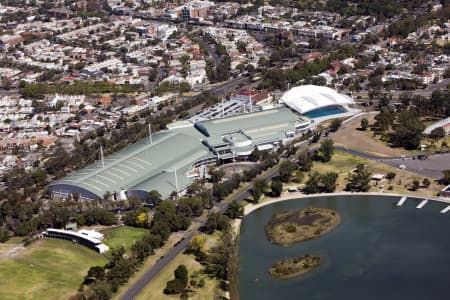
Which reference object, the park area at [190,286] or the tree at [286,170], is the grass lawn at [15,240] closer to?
the park area at [190,286]

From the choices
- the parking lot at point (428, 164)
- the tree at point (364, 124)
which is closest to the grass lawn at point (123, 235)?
the parking lot at point (428, 164)

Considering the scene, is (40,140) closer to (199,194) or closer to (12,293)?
(199,194)

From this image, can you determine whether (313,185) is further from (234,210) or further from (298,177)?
(234,210)

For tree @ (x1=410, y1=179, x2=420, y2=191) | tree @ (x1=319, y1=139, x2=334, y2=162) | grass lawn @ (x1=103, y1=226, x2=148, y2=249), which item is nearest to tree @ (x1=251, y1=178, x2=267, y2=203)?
tree @ (x1=319, y1=139, x2=334, y2=162)

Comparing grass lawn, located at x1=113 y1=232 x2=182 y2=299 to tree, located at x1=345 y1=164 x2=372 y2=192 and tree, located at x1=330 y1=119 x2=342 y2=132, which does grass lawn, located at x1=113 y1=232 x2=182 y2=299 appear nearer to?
tree, located at x1=345 y1=164 x2=372 y2=192

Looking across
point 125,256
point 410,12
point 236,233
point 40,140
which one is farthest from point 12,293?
point 410,12

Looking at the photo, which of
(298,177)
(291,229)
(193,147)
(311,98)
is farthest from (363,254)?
(311,98)
